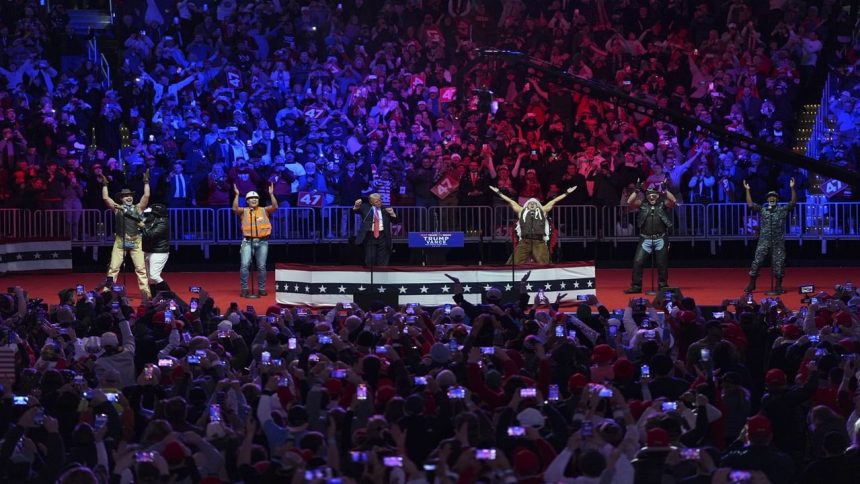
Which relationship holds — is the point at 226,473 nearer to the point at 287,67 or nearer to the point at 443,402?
the point at 443,402

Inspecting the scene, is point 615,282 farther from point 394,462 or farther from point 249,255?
point 394,462

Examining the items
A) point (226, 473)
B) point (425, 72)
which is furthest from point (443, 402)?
point (425, 72)

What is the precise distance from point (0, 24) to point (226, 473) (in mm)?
27642

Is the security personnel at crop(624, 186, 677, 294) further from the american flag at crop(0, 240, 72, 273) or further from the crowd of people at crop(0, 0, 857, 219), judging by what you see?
the american flag at crop(0, 240, 72, 273)

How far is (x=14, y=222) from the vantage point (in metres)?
30.8

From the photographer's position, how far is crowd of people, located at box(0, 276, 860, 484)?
1005cm

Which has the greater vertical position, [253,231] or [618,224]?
[618,224]

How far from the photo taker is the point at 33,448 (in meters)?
10.9

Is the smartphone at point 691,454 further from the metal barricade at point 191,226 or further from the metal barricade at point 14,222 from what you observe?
the metal barricade at point 14,222

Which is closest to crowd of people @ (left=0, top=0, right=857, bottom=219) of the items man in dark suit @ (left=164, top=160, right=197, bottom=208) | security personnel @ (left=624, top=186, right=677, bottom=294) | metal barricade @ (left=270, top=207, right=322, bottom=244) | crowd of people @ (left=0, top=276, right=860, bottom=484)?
man in dark suit @ (left=164, top=160, right=197, bottom=208)

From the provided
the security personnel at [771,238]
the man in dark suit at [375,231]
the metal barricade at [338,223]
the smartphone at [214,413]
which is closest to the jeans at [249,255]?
the man in dark suit at [375,231]

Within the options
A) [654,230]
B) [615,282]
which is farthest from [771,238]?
[615,282]

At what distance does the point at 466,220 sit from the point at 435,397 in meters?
19.8

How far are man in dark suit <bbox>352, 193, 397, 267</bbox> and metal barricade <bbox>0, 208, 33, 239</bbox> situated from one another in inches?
319
